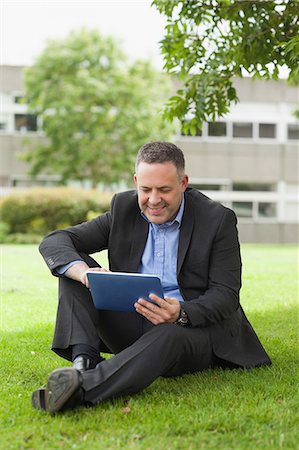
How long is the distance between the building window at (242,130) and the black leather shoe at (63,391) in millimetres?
32451

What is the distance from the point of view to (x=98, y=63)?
32250 millimetres

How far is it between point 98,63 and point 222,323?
28.4 m

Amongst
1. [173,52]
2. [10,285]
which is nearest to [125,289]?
[173,52]

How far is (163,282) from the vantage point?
16.4ft

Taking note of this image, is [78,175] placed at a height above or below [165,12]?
below

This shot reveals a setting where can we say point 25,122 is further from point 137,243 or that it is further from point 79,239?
point 137,243

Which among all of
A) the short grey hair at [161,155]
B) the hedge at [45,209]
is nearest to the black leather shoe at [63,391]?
the short grey hair at [161,155]

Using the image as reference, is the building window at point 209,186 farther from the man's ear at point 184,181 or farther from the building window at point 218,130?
the man's ear at point 184,181

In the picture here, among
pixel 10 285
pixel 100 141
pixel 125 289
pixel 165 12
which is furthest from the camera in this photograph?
pixel 100 141

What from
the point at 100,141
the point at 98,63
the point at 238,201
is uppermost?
the point at 98,63

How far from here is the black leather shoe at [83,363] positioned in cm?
453

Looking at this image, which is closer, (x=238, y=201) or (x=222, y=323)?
(x=222, y=323)

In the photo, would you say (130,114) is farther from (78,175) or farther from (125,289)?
(125,289)

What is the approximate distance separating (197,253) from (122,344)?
0.75 m
